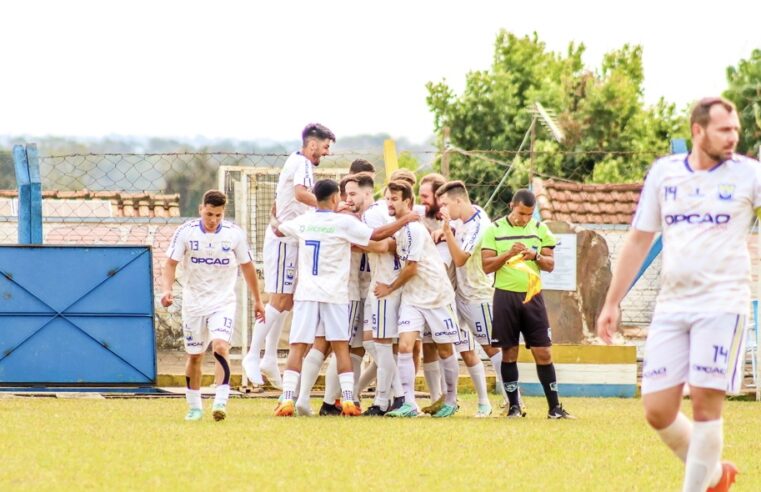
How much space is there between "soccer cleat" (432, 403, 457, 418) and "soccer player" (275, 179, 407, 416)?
0.77 meters

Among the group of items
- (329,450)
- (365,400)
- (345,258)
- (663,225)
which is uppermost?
(663,225)

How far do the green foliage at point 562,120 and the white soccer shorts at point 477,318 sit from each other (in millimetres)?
27526

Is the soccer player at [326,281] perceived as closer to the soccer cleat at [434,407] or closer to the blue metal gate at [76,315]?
the soccer cleat at [434,407]

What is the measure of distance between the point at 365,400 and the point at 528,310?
300cm

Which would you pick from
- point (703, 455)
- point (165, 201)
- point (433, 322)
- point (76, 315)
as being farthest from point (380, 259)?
point (165, 201)

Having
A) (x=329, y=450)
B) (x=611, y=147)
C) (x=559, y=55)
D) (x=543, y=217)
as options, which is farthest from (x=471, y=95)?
(x=329, y=450)

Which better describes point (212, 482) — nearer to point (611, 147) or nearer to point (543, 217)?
point (543, 217)

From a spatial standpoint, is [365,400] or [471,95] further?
[471,95]

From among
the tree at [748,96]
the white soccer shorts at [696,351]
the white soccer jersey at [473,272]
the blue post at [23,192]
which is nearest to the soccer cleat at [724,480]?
the white soccer shorts at [696,351]

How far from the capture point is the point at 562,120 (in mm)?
43594

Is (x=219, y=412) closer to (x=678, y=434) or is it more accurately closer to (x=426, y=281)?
(x=426, y=281)

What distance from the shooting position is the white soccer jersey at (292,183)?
1326 centimetres

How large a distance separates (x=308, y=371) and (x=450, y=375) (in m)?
1.29

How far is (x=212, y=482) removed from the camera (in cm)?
782
